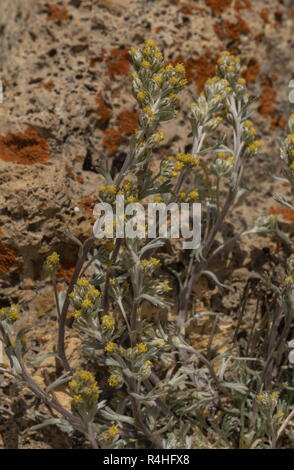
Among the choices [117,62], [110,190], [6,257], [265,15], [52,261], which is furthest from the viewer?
[265,15]

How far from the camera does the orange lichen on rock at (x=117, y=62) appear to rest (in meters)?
3.66

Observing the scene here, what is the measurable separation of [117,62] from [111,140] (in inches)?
21.4

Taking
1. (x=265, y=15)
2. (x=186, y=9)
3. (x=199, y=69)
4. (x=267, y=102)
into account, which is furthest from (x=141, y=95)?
(x=265, y=15)

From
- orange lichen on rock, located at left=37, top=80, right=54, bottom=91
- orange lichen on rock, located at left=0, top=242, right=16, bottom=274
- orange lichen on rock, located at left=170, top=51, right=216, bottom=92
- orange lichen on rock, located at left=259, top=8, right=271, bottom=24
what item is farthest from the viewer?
orange lichen on rock, located at left=259, top=8, right=271, bottom=24

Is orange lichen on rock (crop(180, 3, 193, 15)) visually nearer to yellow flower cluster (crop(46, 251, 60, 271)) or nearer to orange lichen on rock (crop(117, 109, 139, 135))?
orange lichen on rock (crop(117, 109, 139, 135))

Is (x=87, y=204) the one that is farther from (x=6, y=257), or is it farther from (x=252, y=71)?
(x=252, y=71)

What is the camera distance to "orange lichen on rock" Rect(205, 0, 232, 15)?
156 inches

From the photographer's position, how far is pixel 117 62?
3.68 m

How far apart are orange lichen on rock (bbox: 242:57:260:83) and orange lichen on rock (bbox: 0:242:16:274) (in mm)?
2107

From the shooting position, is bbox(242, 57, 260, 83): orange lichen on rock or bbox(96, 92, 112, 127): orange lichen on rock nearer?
bbox(96, 92, 112, 127): orange lichen on rock

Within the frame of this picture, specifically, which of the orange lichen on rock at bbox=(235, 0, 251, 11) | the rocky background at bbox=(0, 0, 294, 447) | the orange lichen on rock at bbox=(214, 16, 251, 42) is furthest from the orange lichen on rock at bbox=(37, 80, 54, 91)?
the orange lichen on rock at bbox=(235, 0, 251, 11)

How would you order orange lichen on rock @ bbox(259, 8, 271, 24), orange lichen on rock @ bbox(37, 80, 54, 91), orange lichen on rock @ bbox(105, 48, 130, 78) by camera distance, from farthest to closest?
orange lichen on rock @ bbox(259, 8, 271, 24), orange lichen on rock @ bbox(105, 48, 130, 78), orange lichen on rock @ bbox(37, 80, 54, 91)

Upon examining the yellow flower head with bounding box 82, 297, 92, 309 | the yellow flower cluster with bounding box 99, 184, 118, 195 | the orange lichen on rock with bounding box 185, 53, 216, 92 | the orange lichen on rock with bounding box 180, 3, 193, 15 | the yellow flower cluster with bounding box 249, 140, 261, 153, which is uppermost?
the orange lichen on rock with bounding box 180, 3, 193, 15

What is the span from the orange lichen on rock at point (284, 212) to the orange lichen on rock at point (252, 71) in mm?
995
